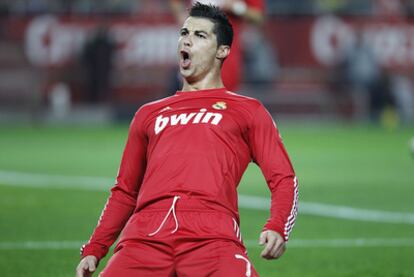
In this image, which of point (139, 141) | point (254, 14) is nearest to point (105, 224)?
point (139, 141)

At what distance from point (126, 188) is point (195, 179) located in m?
0.46

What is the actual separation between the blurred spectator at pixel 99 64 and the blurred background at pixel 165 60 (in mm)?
25

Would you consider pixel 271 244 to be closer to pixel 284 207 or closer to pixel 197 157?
pixel 284 207

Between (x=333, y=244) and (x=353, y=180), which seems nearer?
(x=333, y=244)

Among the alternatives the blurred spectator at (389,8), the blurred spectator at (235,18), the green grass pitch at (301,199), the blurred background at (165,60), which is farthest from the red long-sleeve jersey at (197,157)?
the blurred spectator at (389,8)

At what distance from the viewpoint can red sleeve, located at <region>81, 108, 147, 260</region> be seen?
18.6 feet

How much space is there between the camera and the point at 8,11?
29359mm

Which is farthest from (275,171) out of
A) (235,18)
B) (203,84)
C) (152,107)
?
(235,18)

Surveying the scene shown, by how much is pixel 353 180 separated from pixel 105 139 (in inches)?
328

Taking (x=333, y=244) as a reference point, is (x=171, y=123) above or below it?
above

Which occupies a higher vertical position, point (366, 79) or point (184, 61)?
point (184, 61)

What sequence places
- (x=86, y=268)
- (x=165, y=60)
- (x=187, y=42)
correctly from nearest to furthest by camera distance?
(x=86, y=268) → (x=187, y=42) → (x=165, y=60)

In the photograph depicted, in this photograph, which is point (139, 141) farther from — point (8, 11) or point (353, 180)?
point (8, 11)

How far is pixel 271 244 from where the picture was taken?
510 cm
